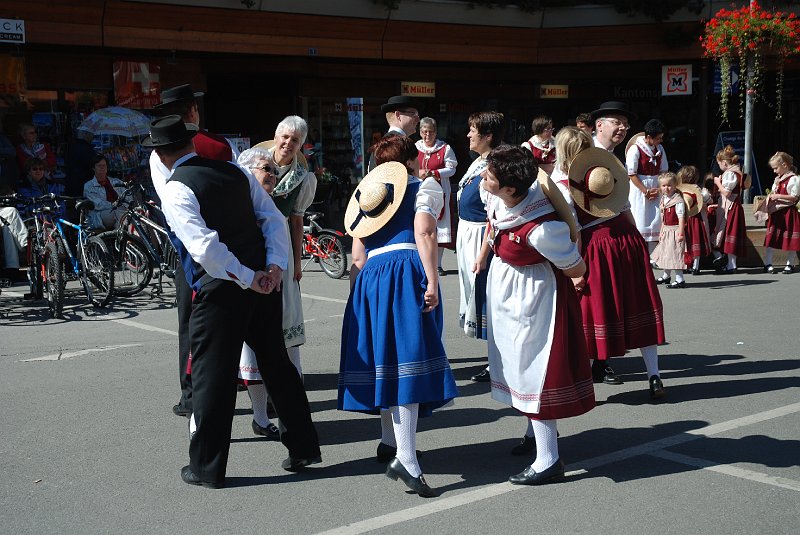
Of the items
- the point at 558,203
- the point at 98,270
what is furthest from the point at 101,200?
the point at 558,203

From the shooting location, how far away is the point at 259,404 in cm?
586

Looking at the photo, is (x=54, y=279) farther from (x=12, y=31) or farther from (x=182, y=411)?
(x=12, y=31)

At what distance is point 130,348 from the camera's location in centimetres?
855

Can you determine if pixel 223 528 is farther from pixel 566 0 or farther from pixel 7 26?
pixel 566 0

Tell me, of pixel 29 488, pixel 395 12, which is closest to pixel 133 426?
pixel 29 488

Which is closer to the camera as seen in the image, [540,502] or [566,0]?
[540,502]

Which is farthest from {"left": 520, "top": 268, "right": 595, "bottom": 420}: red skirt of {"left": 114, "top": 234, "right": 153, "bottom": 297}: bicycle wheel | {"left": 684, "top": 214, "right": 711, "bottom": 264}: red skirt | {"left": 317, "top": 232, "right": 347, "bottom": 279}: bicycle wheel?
{"left": 684, "top": 214, "right": 711, "bottom": 264}: red skirt

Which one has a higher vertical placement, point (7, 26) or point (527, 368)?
point (7, 26)

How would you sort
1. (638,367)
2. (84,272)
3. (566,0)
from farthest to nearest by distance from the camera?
(566,0) < (84,272) < (638,367)

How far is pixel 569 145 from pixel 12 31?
10437mm

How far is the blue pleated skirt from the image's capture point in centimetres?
480

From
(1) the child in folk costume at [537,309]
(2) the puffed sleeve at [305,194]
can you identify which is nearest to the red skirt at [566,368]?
(1) the child in folk costume at [537,309]

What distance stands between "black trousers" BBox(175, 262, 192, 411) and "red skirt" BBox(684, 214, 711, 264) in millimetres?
8456

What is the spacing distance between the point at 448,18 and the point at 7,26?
28.2ft
